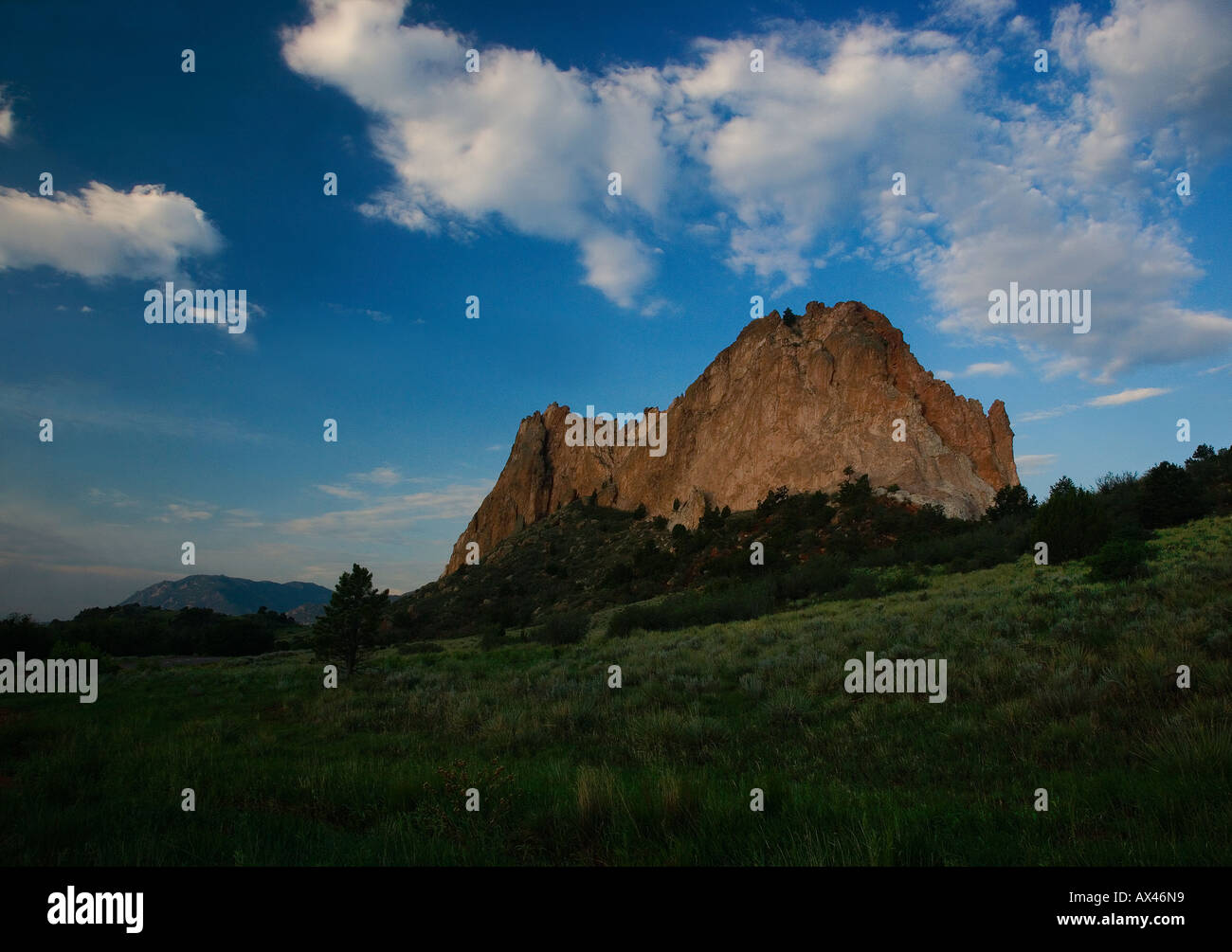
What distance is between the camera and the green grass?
356cm

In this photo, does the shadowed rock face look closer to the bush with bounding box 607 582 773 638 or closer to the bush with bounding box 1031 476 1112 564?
the bush with bounding box 1031 476 1112 564

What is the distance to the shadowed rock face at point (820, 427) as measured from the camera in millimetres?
57062

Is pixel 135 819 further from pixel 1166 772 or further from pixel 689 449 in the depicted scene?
pixel 689 449

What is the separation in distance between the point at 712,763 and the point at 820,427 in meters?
62.9

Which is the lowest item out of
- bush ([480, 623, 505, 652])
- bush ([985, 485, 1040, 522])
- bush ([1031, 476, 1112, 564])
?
bush ([480, 623, 505, 652])

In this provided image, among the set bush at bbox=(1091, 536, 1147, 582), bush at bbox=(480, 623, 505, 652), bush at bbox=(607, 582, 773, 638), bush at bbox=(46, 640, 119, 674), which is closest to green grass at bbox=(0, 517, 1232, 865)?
bush at bbox=(1091, 536, 1147, 582)

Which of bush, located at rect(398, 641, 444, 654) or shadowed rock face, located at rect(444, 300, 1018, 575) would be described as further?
shadowed rock face, located at rect(444, 300, 1018, 575)

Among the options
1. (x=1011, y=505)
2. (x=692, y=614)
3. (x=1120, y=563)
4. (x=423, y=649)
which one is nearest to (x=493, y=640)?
(x=423, y=649)

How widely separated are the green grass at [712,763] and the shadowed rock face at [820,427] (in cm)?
4819

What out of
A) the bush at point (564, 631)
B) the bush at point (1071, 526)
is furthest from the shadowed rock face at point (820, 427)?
the bush at point (564, 631)

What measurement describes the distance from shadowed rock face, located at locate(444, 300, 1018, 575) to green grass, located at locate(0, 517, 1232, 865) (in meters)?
48.2

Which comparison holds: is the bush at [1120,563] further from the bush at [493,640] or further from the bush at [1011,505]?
the bush at [1011,505]

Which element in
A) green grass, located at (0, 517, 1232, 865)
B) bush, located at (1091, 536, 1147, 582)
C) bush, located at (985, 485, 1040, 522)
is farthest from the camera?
bush, located at (985, 485, 1040, 522)

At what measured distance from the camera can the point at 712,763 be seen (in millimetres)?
5918
